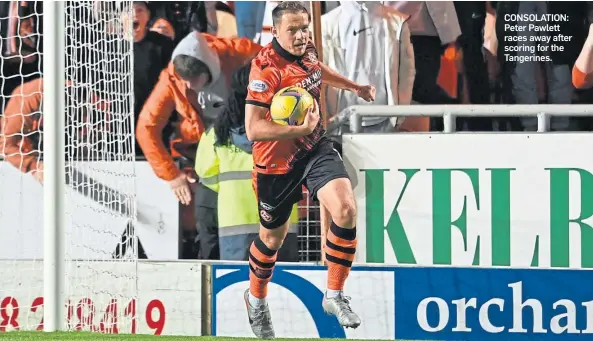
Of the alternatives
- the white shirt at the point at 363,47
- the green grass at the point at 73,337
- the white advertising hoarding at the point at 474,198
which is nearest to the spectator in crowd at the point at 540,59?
the white advertising hoarding at the point at 474,198

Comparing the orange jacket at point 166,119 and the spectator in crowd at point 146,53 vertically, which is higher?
the spectator in crowd at point 146,53

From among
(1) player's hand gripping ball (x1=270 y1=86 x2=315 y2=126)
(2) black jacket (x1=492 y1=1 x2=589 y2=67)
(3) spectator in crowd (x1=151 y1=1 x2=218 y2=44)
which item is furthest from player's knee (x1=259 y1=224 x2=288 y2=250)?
(2) black jacket (x1=492 y1=1 x2=589 y2=67)

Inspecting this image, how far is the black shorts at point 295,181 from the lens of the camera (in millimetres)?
5898

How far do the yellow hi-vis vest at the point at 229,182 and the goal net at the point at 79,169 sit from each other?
45 cm

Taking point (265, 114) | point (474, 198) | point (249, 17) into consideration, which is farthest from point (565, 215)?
point (249, 17)

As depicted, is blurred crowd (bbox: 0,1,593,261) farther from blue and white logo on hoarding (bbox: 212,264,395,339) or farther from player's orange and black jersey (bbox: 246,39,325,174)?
player's orange and black jersey (bbox: 246,39,325,174)

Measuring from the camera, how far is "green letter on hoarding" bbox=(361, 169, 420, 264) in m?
6.19

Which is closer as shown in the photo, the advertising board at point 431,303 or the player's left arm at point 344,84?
the advertising board at point 431,303

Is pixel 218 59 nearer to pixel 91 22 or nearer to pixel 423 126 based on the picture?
pixel 91 22

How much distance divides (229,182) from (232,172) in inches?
2.4

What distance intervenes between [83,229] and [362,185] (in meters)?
1.61

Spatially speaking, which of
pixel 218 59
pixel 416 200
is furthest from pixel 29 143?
pixel 416 200

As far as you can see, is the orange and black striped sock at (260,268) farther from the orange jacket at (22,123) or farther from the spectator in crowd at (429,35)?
the orange jacket at (22,123)

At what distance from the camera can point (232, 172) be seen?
6543mm
